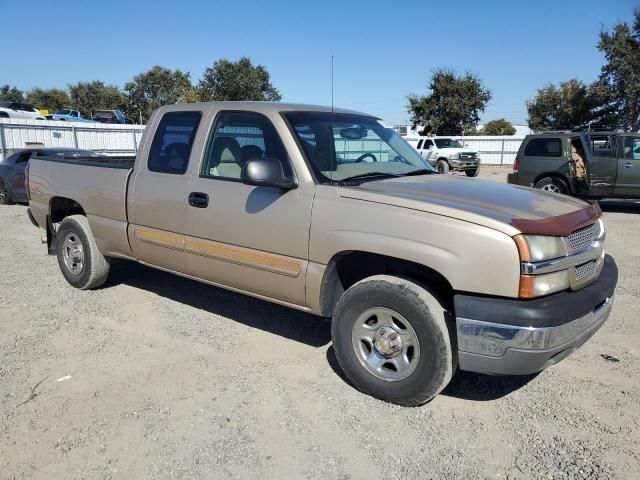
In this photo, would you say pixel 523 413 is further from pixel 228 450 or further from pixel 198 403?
pixel 198 403

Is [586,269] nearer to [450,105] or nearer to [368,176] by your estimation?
[368,176]

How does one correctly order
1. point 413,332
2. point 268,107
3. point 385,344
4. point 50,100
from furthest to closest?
point 50,100 → point 268,107 → point 385,344 → point 413,332

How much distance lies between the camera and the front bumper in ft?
9.61

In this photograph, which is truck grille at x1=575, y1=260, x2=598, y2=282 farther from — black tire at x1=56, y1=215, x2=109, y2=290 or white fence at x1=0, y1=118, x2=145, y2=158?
white fence at x1=0, y1=118, x2=145, y2=158

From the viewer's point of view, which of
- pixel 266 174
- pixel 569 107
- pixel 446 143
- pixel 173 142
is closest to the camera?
pixel 266 174

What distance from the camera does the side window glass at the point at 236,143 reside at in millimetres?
4113

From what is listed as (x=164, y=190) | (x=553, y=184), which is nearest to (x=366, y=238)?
(x=164, y=190)

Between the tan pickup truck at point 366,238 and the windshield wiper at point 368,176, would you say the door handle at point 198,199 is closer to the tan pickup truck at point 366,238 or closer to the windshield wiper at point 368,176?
the tan pickup truck at point 366,238

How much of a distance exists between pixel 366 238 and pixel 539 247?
101 centimetres

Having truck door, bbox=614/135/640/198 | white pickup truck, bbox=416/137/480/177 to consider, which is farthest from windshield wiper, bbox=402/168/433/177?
white pickup truck, bbox=416/137/480/177

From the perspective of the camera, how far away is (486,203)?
3371 mm

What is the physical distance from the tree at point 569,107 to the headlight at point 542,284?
42960mm

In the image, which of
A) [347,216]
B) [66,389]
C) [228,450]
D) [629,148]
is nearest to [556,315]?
[347,216]

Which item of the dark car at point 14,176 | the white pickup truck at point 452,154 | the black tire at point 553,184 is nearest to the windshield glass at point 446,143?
the white pickup truck at point 452,154
